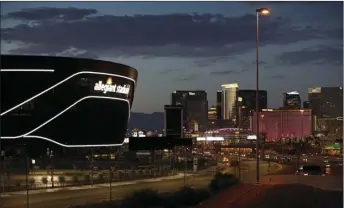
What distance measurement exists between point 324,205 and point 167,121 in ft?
173

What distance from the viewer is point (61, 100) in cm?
8125

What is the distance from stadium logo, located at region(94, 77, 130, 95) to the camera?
87.1 metres

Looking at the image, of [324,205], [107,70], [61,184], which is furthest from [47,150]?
[324,205]

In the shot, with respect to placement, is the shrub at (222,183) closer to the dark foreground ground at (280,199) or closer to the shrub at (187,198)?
the shrub at (187,198)

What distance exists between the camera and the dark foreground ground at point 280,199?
782 inches

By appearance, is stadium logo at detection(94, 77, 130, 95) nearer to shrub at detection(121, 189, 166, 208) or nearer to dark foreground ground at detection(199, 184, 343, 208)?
dark foreground ground at detection(199, 184, 343, 208)

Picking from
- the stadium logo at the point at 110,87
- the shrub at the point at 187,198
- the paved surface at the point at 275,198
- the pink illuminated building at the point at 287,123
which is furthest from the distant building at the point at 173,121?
the pink illuminated building at the point at 287,123

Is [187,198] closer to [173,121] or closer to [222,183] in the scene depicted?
[222,183]

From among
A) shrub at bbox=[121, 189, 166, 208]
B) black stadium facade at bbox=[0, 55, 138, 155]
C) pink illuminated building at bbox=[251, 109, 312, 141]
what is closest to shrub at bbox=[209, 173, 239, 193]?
shrub at bbox=[121, 189, 166, 208]

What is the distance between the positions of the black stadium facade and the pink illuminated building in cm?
9951

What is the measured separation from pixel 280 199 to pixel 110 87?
230 feet

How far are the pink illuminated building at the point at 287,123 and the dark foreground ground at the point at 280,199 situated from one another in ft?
531

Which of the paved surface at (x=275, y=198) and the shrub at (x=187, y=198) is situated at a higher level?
the paved surface at (x=275, y=198)

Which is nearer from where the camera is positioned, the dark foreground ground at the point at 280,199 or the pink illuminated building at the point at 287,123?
the dark foreground ground at the point at 280,199
